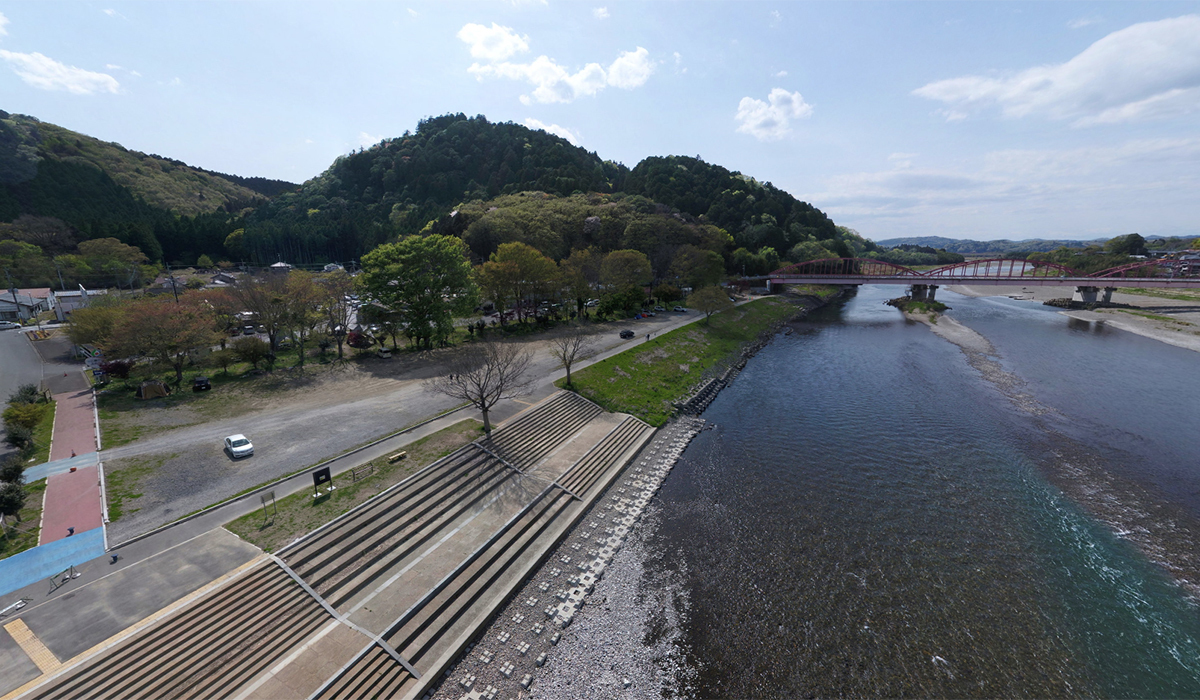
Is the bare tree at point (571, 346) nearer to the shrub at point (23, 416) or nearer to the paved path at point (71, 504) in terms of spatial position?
the paved path at point (71, 504)

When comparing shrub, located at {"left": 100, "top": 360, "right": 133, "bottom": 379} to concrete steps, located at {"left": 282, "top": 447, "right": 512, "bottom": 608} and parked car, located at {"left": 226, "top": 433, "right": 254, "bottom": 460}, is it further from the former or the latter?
concrete steps, located at {"left": 282, "top": 447, "right": 512, "bottom": 608}

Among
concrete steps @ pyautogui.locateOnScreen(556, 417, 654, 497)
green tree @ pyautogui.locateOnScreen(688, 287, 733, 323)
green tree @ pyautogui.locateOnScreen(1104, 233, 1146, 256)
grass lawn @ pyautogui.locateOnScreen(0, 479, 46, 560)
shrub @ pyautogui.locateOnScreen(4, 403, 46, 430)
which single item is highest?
green tree @ pyautogui.locateOnScreen(1104, 233, 1146, 256)

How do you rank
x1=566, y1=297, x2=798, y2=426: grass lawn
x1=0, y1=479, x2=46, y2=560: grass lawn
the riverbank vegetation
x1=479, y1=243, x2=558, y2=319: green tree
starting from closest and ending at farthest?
1. x1=0, y1=479, x2=46, y2=560: grass lawn
2. x1=566, y1=297, x2=798, y2=426: grass lawn
3. x1=479, y1=243, x2=558, y2=319: green tree
4. the riverbank vegetation

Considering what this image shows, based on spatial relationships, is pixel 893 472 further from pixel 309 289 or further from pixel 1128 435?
pixel 309 289

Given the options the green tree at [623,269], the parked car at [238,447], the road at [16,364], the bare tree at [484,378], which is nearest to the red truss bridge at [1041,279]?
the green tree at [623,269]

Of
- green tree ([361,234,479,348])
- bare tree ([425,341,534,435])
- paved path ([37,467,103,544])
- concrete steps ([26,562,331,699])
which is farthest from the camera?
green tree ([361,234,479,348])

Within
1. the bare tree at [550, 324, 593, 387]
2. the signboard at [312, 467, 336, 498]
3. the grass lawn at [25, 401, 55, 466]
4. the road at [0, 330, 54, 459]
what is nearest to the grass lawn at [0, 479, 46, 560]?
the grass lawn at [25, 401, 55, 466]

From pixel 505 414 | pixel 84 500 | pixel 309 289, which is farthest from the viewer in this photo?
pixel 309 289

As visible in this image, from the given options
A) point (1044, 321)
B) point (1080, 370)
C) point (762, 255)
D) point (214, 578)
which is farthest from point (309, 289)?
point (1044, 321)
